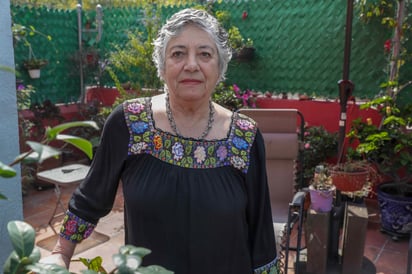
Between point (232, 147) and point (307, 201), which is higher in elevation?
point (232, 147)

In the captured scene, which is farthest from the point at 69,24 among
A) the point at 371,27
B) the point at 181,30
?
the point at 181,30

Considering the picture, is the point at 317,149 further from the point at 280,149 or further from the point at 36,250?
the point at 36,250

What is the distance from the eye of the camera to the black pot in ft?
11.5

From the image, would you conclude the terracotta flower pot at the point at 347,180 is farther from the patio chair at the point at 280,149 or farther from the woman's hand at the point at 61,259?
the woman's hand at the point at 61,259

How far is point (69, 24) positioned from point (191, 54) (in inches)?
210

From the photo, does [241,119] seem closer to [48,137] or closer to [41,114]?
[48,137]

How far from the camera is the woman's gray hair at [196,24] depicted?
55.6 inches

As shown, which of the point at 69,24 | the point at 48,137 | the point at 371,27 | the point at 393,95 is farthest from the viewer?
the point at 69,24

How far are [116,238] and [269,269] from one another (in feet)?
7.89

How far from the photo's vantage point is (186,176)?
1.38 metres

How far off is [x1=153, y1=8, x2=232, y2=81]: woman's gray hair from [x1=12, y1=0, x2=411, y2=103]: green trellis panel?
3.17 meters

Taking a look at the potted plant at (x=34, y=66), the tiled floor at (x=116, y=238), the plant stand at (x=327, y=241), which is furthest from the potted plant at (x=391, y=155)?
the potted plant at (x=34, y=66)

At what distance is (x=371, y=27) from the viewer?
14.1ft

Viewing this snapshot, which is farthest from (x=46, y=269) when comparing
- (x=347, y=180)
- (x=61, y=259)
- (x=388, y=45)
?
(x=388, y=45)
